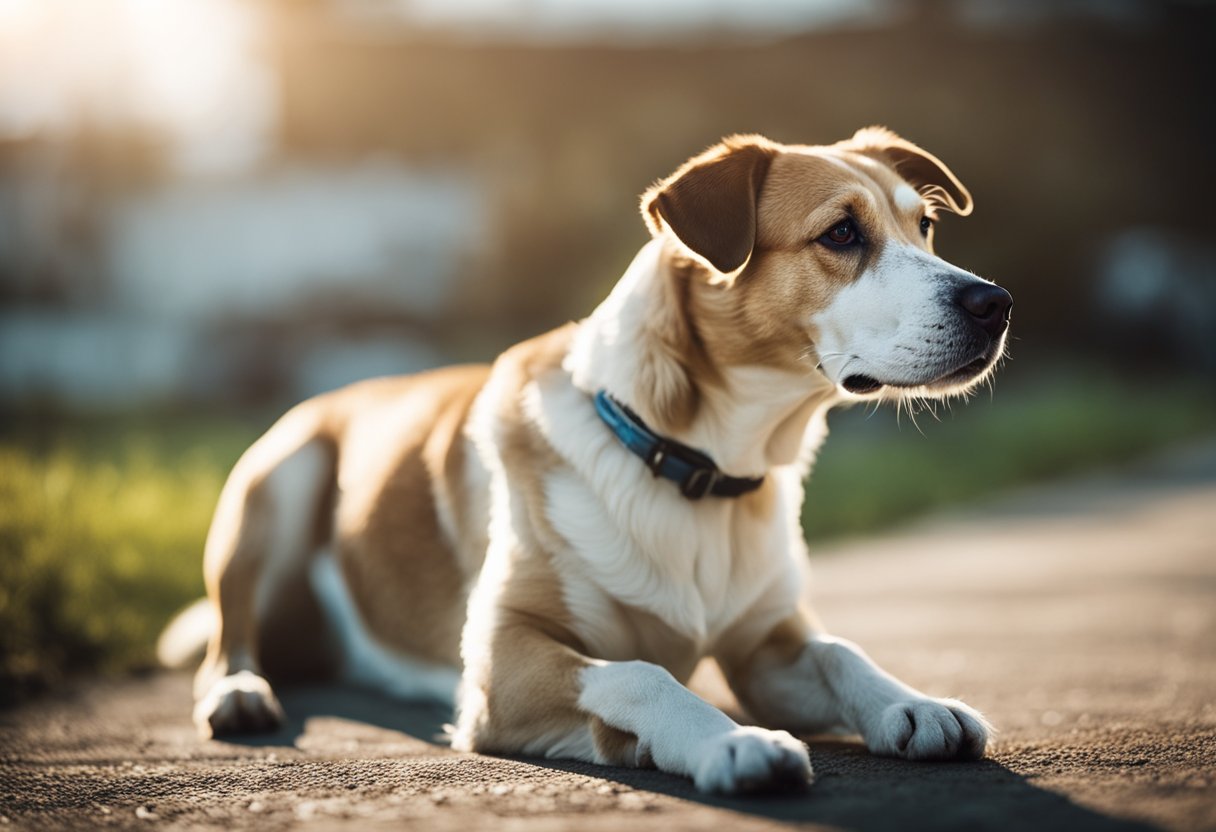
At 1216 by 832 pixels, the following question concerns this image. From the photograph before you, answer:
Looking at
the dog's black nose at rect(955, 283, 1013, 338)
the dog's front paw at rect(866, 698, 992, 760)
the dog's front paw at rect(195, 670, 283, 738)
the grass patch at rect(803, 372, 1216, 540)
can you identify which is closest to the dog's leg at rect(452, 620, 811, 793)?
the dog's front paw at rect(866, 698, 992, 760)

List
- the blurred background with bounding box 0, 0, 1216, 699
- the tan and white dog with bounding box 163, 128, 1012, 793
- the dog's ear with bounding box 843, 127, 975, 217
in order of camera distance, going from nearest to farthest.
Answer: the tan and white dog with bounding box 163, 128, 1012, 793 < the dog's ear with bounding box 843, 127, 975, 217 < the blurred background with bounding box 0, 0, 1216, 699

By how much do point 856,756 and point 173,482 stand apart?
5.49 meters

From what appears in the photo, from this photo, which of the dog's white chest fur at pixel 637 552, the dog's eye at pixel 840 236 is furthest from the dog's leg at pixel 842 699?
the dog's eye at pixel 840 236

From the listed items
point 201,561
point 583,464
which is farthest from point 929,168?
point 201,561

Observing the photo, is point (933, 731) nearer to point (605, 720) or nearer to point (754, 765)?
point (754, 765)

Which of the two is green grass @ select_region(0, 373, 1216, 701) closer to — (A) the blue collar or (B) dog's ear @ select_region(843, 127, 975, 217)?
(A) the blue collar

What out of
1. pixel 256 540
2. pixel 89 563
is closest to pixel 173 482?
pixel 89 563

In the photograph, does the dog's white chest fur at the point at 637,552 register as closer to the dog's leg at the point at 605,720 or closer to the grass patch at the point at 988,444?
the dog's leg at the point at 605,720

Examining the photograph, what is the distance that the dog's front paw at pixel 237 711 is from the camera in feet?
11.0

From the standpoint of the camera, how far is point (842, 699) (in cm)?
296

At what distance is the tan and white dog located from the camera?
2.89 m

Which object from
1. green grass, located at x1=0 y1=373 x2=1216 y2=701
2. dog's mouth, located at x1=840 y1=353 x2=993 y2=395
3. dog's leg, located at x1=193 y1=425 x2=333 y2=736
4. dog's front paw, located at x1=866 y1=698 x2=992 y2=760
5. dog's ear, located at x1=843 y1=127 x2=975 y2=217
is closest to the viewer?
dog's front paw, located at x1=866 y1=698 x2=992 y2=760

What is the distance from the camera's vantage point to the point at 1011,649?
4.39 m

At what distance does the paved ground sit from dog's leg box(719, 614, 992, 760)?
84 mm
